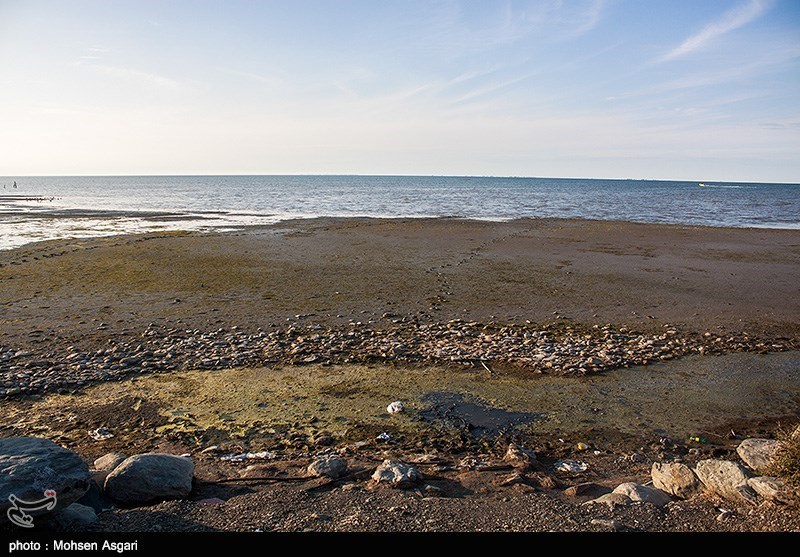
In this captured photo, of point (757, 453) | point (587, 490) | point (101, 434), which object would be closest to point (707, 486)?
point (587, 490)

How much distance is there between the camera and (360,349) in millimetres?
11312

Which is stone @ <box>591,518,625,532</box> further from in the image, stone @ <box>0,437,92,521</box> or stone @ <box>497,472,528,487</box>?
stone @ <box>0,437,92,521</box>

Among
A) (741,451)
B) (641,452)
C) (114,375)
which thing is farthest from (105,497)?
(741,451)

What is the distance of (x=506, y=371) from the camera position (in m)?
10.1

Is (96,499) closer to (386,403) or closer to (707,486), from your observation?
(386,403)

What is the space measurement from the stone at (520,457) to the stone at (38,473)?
483 centimetres

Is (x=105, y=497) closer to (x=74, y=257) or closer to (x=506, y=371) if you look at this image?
(x=506, y=371)

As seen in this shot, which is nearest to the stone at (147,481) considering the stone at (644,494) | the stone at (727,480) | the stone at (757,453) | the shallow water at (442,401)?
the shallow water at (442,401)

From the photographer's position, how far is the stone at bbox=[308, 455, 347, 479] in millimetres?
6230

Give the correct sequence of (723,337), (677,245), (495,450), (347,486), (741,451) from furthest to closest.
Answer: (677,245), (723,337), (495,450), (741,451), (347,486)

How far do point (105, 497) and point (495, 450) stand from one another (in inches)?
188

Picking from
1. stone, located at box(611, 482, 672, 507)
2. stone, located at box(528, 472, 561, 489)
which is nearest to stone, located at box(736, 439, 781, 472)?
stone, located at box(611, 482, 672, 507)

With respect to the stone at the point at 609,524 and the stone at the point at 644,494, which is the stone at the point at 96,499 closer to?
the stone at the point at 609,524

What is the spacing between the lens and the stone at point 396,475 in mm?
6016
